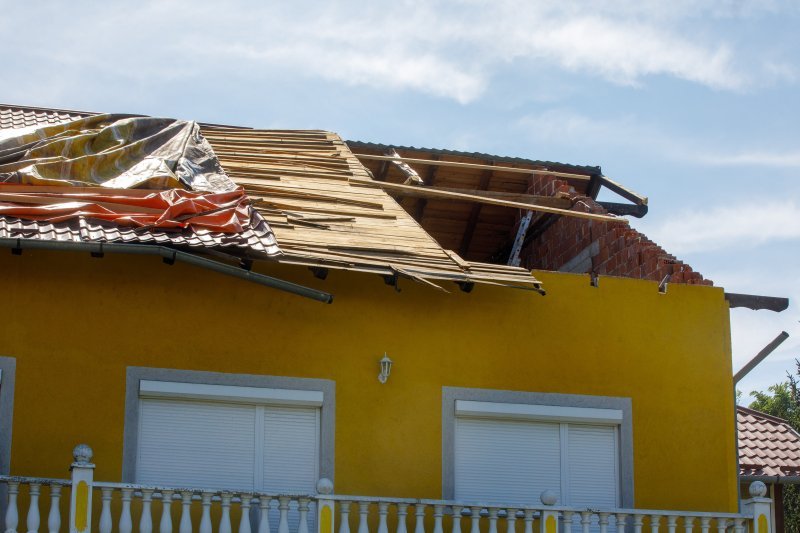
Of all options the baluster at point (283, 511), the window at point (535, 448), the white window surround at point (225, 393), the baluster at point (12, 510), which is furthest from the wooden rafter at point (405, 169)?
the baluster at point (12, 510)

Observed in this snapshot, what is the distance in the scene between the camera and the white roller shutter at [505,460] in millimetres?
12961

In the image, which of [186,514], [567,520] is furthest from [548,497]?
[186,514]

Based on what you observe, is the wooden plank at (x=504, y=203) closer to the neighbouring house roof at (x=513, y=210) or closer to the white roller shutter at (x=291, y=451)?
the neighbouring house roof at (x=513, y=210)

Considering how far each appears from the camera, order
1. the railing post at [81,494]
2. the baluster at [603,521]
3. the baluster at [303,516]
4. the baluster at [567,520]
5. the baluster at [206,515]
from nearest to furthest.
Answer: the railing post at [81,494]
the baluster at [206,515]
the baluster at [303,516]
the baluster at [567,520]
the baluster at [603,521]

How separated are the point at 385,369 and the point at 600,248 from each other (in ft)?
15.7

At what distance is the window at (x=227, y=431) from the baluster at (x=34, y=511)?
3.44 feet

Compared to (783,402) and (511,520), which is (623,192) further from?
(783,402)

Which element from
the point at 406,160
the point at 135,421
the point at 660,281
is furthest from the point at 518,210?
the point at 135,421

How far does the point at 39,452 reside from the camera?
1162 cm

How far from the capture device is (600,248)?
54.2 feet

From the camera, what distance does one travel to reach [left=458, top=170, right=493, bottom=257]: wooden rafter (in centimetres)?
1878

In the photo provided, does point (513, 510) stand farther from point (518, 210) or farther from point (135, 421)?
point (518, 210)

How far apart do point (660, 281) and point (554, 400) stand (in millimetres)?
2240

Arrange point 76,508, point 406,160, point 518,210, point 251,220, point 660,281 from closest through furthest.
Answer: point 76,508
point 251,220
point 660,281
point 406,160
point 518,210
